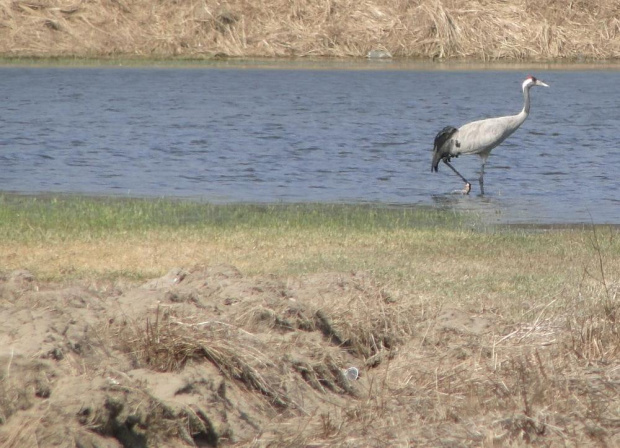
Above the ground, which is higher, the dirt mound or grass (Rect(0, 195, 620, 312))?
the dirt mound

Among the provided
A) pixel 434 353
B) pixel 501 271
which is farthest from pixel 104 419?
pixel 501 271

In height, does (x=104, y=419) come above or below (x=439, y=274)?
above

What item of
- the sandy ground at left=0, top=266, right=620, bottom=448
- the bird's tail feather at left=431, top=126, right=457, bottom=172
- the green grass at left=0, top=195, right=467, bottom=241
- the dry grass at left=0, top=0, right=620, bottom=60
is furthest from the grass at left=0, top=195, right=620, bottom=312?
the dry grass at left=0, top=0, right=620, bottom=60

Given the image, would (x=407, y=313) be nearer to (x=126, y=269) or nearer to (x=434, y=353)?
(x=434, y=353)

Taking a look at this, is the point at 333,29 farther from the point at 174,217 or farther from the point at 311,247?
the point at 311,247

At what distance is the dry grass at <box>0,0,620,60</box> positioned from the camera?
35438 mm

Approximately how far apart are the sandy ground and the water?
5.37m

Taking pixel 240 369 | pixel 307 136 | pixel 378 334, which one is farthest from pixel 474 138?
pixel 240 369

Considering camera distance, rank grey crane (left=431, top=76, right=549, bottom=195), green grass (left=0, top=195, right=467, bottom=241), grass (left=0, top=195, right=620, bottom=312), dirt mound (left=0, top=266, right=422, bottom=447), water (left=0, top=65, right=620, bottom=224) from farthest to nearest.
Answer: grey crane (left=431, top=76, right=549, bottom=195)
water (left=0, top=65, right=620, bottom=224)
green grass (left=0, top=195, right=467, bottom=241)
grass (left=0, top=195, right=620, bottom=312)
dirt mound (left=0, top=266, right=422, bottom=447)

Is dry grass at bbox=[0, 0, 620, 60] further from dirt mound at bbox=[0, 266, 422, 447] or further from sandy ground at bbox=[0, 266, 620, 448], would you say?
sandy ground at bbox=[0, 266, 620, 448]

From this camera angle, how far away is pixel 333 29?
3572 cm

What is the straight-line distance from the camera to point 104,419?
445 cm

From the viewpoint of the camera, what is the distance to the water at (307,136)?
591 inches

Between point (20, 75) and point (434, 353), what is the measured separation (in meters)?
26.9
